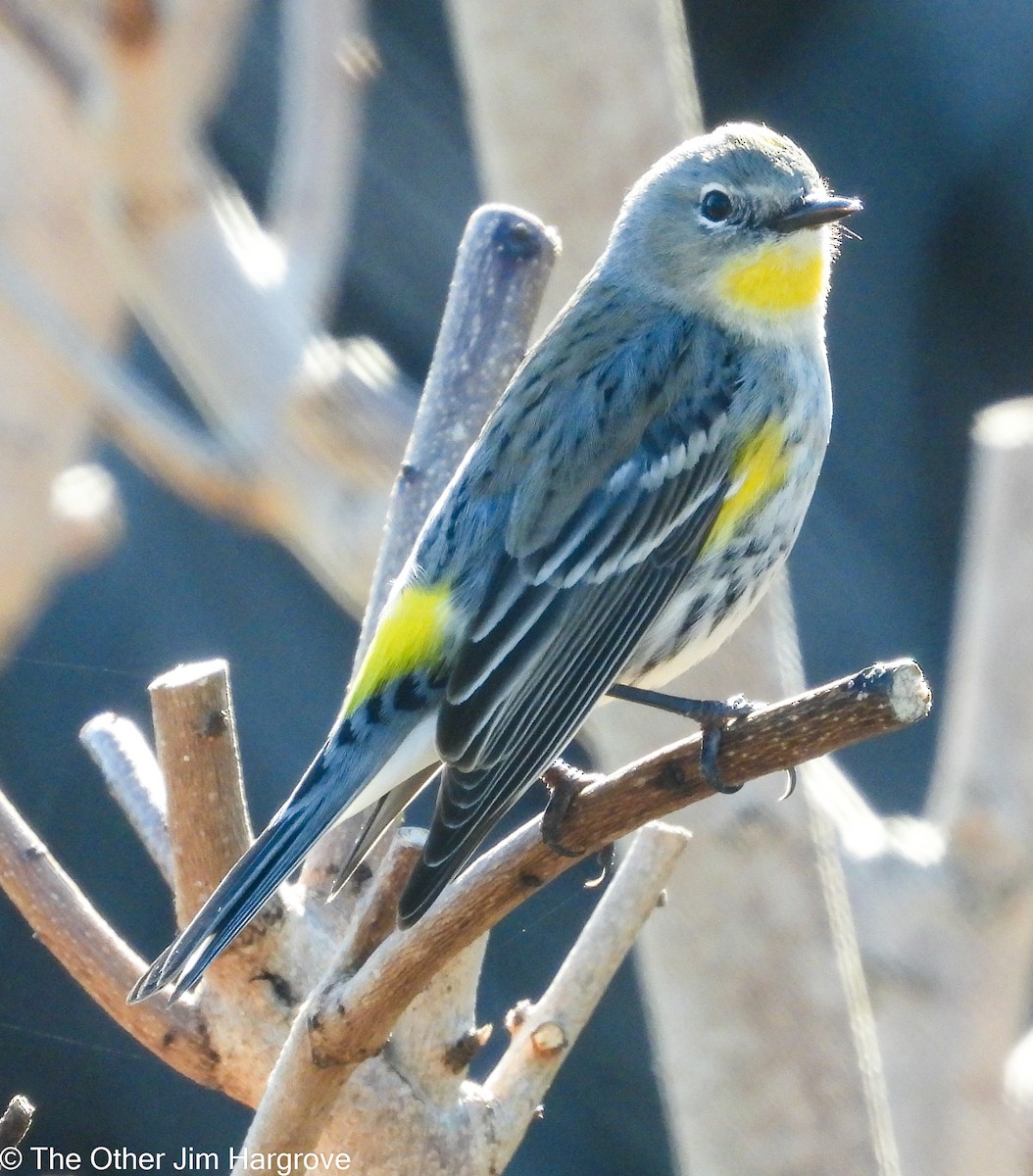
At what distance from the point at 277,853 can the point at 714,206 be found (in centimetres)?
115

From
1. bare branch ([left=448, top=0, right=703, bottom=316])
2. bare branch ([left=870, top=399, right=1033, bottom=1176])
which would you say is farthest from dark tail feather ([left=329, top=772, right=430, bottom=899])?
bare branch ([left=448, top=0, right=703, bottom=316])

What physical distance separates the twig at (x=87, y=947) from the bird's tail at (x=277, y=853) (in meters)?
0.07

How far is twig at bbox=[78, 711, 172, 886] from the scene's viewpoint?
1717 mm

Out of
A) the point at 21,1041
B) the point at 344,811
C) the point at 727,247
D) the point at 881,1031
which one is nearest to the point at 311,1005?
the point at 344,811

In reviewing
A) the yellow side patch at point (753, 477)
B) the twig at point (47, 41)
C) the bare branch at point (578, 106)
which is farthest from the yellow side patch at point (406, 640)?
the twig at point (47, 41)

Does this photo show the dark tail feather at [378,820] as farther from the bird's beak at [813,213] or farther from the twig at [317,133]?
the twig at [317,133]

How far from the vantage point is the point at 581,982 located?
168 centimetres

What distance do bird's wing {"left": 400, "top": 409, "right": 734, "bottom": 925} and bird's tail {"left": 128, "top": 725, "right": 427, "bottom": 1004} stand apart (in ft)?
0.27

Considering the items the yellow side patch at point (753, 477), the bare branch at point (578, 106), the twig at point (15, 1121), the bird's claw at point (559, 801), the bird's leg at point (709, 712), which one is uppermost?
the bare branch at point (578, 106)

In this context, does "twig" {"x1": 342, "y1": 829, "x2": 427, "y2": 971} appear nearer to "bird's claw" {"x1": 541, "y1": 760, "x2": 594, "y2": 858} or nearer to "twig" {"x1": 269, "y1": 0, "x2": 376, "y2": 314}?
"bird's claw" {"x1": 541, "y1": 760, "x2": 594, "y2": 858}

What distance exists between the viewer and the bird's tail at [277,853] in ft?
4.64

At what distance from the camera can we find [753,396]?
6.55 feet

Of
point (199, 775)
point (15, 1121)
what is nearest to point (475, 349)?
point (199, 775)

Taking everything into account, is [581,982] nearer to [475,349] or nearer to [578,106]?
[475,349]
